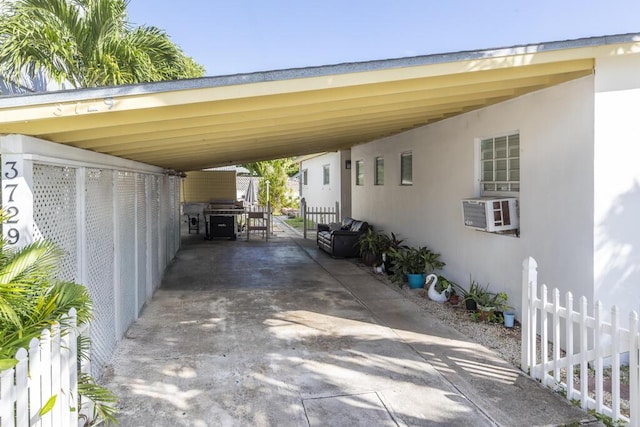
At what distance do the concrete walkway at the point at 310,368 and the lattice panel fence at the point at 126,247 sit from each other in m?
0.27

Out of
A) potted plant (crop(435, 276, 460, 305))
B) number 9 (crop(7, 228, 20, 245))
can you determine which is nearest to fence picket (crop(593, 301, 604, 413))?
potted plant (crop(435, 276, 460, 305))

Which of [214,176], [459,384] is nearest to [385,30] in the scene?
[214,176]

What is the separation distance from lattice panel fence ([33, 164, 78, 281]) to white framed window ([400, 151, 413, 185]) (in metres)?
6.72

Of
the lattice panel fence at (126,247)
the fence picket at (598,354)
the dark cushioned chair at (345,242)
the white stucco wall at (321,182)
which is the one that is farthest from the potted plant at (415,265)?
the white stucco wall at (321,182)

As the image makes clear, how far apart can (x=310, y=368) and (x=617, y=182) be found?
3.57 meters

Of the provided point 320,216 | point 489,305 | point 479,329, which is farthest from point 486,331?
point 320,216

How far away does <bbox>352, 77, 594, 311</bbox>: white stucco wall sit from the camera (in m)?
4.48

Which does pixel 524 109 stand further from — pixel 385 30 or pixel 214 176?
pixel 214 176

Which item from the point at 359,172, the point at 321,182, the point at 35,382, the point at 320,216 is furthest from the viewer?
the point at 321,182

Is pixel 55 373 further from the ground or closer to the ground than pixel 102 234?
closer to the ground

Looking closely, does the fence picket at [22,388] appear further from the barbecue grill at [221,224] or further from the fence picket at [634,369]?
the barbecue grill at [221,224]

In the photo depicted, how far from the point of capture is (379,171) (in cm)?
1133

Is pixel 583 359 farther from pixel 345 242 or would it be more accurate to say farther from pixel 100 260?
pixel 345 242

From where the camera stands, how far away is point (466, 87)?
4719 mm
